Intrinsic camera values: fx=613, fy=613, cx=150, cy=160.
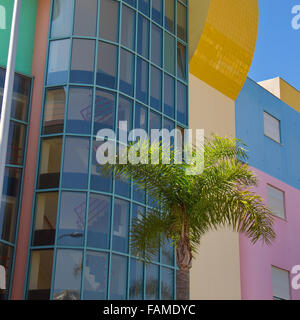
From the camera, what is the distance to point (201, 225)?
15766 millimetres

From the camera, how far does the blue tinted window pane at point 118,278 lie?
1958cm

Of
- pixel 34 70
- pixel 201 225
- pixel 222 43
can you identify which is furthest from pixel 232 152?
pixel 222 43

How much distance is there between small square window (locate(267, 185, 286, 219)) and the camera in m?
29.4

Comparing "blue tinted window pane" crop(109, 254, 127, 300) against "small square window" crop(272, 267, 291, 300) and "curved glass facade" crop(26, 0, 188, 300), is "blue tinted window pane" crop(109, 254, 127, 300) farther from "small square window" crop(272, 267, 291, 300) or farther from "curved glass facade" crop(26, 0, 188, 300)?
"small square window" crop(272, 267, 291, 300)

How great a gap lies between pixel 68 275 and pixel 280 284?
1270 centimetres

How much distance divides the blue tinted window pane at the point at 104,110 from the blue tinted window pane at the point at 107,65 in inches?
15.1

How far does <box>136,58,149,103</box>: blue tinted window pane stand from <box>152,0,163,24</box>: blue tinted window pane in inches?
91.1

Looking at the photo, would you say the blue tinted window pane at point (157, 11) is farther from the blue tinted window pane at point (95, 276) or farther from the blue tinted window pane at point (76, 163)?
the blue tinted window pane at point (95, 276)

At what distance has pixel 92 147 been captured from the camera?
20.4 m

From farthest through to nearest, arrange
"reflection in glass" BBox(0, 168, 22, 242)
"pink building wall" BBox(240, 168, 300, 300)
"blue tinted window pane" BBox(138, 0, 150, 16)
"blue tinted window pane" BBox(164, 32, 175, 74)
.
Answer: "pink building wall" BBox(240, 168, 300, 300), "blue tinted window pane" BBox(164, 32, 175, 74), "blue tinted window pane" BBox(138, 0, 150, 16), "reflection in glass" BBox(0, 168, 22, 242)

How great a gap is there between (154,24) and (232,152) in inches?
375

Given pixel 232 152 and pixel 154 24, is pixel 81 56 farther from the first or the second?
pixel 232 152

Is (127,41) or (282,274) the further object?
(282,274)

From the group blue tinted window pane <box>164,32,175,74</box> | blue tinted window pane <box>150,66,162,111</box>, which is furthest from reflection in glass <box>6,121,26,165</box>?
blue tinted window pane <box>164,32,175,74</box>
